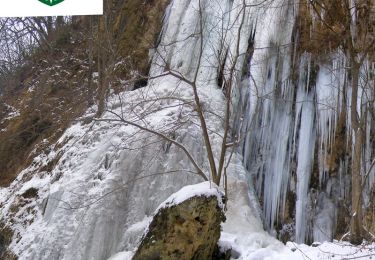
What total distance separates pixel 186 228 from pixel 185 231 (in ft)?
0.10

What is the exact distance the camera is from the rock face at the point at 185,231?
4949 mm

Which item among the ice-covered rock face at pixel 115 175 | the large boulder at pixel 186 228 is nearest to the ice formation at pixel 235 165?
the ice-covered rock face at pixel 115 175

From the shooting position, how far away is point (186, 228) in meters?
4.96

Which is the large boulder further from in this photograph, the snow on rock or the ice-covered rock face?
the ice-covered rock face

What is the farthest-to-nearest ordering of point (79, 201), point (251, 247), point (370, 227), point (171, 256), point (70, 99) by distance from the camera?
point (70, 99) → point (79, 201) → point (370, 227) → point (251, 247) → point (171, 256)

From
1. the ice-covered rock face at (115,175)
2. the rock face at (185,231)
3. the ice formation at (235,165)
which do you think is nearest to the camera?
the rock face at (185,231)

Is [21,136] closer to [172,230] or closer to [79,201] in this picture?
[79,201]

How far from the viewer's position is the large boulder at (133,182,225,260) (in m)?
4.95

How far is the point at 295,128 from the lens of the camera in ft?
24.8

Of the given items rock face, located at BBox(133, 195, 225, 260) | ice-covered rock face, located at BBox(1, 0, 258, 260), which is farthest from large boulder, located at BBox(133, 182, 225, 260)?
ice-covered rock face, located at BBox(1, 0, 258, 260)

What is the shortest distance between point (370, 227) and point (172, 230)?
2998 millimetres

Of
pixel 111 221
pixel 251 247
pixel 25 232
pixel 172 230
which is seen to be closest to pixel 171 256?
pixel 172 230

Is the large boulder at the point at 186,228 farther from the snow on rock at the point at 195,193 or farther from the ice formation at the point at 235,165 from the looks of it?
the ice formation at the point at 235,165

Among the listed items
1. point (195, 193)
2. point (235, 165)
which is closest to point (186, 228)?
point (195, 193)
